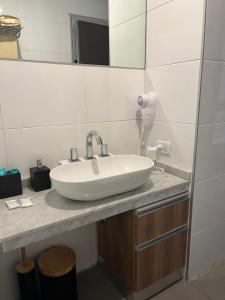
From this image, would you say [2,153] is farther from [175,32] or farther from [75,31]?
[175,32]

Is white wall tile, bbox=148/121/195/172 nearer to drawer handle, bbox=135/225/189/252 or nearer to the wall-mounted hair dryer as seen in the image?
the wall-mounted hair dryer

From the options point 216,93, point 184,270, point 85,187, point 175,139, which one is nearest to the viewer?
point 85,187

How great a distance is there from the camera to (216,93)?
1.32 m

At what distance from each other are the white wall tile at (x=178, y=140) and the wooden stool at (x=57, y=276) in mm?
852

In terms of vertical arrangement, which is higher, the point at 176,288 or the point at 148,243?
the point at 148,243

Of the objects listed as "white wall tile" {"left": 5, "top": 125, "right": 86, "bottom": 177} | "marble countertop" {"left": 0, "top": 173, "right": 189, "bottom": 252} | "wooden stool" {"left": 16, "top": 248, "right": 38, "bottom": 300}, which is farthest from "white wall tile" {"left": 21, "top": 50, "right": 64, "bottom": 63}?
"wooden stool" {"left": 16, "top": 248, "right": 38, "bottom": 300}

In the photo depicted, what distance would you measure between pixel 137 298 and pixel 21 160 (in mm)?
1064

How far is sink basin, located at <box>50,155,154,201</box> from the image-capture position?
100cm

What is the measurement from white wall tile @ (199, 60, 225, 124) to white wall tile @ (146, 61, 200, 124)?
0.15ft

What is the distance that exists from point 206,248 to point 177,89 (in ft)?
3.64

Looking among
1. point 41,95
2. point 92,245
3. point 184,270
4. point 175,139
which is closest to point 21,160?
point 41,95

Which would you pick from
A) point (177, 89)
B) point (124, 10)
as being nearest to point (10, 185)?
point (177, 89)

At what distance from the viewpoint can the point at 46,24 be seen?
4.07 ft

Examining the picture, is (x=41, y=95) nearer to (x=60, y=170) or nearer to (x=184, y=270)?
(x=60, y=170)
